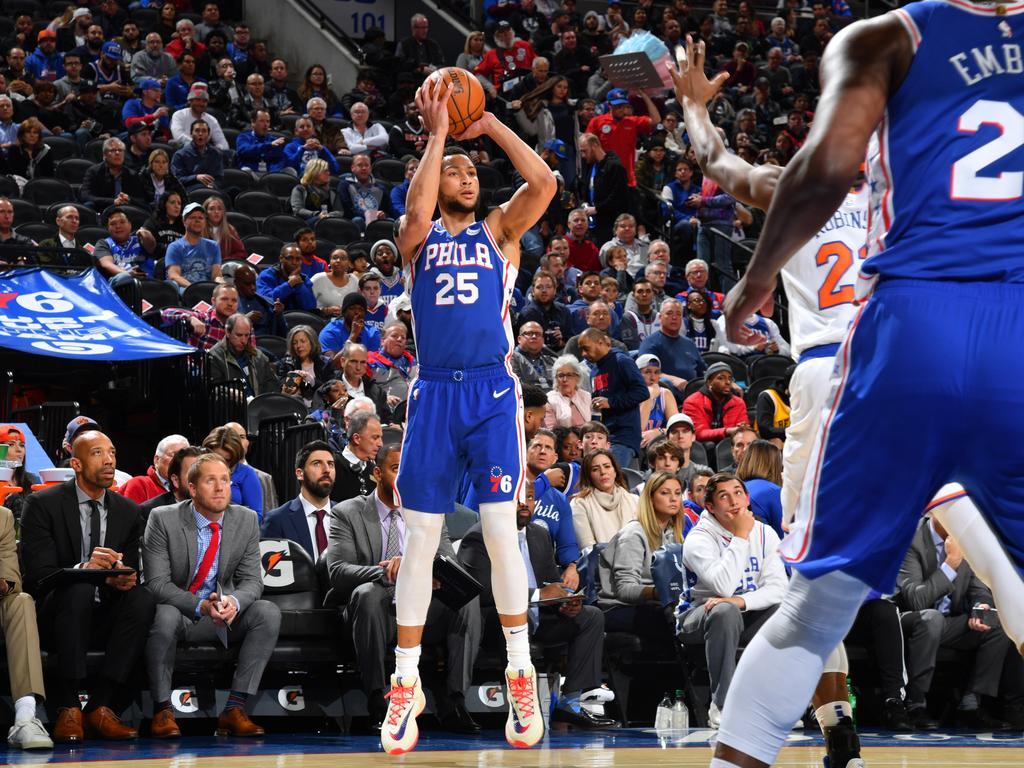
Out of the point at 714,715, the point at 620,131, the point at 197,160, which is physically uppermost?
the point at 620,131

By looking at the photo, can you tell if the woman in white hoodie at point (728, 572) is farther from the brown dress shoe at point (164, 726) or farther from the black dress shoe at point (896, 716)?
the brown dress shoe at point (164, 726)

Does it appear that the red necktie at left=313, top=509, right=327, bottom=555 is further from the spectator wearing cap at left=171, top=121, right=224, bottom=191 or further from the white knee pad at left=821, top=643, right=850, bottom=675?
the spectator wearing cap at left=171, top=121, right=224, bottom=191

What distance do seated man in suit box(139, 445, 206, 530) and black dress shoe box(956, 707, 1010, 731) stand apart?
5211mm

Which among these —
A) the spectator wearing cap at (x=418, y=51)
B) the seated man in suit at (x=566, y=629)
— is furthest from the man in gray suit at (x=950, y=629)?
the spectator wearing cap at (x=418, y=51)

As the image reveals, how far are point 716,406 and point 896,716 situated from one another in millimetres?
4261

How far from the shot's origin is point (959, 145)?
2928 millimetres

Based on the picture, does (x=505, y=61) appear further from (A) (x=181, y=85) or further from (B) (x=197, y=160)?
(B) (x=197, y=160)

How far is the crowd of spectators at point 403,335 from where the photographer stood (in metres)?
7.81

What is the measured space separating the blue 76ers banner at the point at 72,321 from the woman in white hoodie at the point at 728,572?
483 centimetres

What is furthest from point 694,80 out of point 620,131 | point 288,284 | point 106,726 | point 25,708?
point 620,131

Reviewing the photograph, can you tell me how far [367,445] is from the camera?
9.61m

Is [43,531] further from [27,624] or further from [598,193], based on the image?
[598,193]

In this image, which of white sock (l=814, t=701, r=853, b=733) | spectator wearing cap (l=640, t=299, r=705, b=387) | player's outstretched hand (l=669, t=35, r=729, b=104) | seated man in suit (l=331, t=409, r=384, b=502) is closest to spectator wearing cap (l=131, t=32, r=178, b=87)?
spectator wearing cap (l=640, t=299, r=705, b=387)

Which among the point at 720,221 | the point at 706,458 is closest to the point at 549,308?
the point at 706,458
